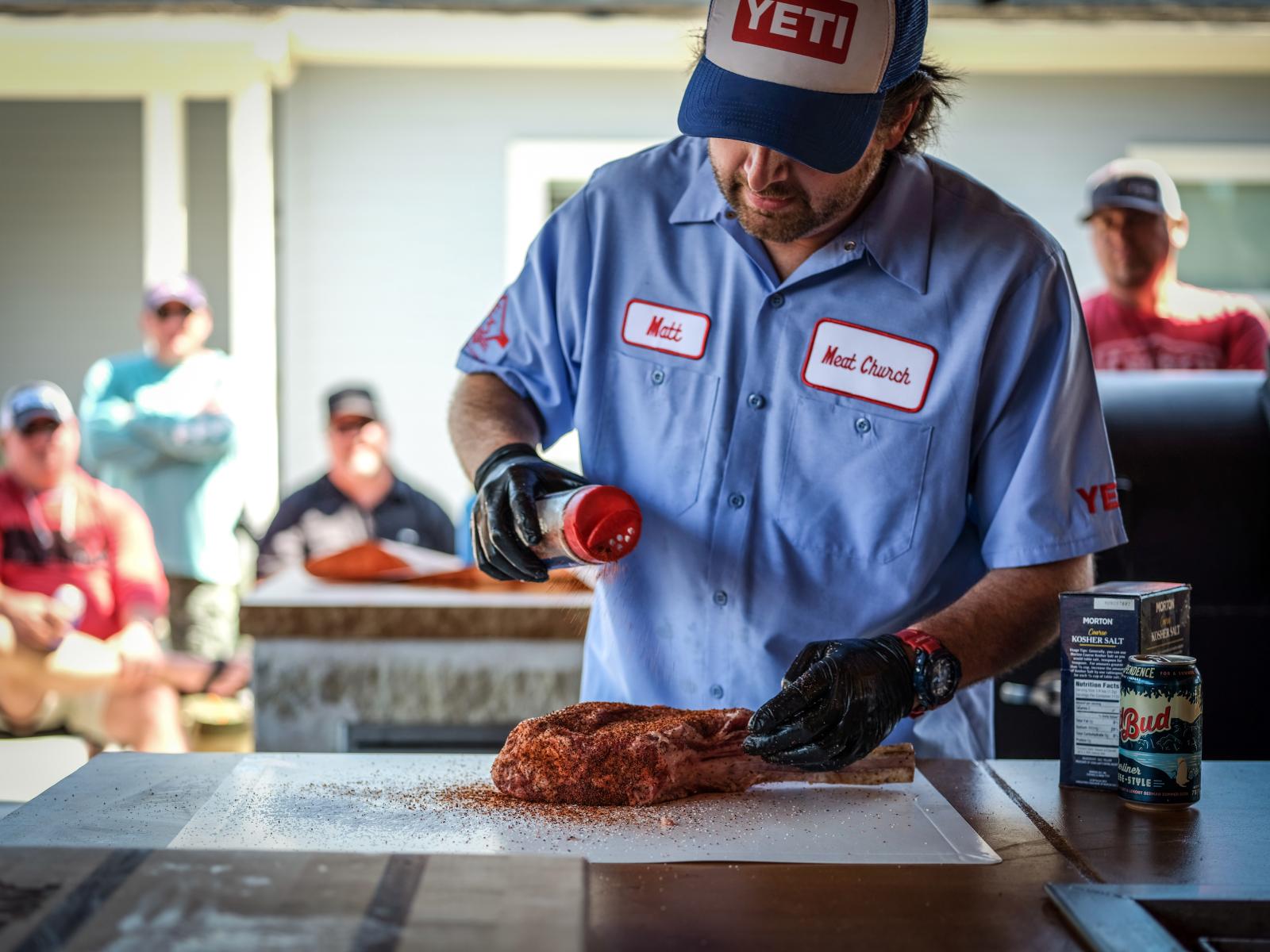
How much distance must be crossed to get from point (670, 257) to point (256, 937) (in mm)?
1350

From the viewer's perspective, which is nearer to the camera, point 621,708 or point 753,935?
point 753,935

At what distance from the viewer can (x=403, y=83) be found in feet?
25.2

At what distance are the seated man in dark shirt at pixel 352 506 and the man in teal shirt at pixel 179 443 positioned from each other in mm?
711

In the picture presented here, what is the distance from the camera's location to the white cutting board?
1513mm

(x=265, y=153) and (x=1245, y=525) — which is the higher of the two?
(x=265, y=153)

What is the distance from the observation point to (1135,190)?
4.72m

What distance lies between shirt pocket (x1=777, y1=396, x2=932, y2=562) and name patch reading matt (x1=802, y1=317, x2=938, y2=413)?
3 cm

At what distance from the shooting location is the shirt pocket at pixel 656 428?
209 cm

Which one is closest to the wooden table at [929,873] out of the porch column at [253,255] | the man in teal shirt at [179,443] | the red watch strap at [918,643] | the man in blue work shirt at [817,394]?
the red watch strap at [918,643]

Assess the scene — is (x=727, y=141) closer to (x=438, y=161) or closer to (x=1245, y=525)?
(x=1245, y=525)

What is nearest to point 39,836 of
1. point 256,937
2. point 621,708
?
point 256,937

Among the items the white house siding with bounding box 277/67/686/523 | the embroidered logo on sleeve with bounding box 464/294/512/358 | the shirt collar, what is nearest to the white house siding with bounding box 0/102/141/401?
the white house siding with bounding box 277/67/686/523

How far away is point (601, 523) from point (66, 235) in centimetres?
698

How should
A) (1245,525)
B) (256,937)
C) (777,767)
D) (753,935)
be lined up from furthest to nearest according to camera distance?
(1245,525) → (777,767) → (753,935) → (256,937)
